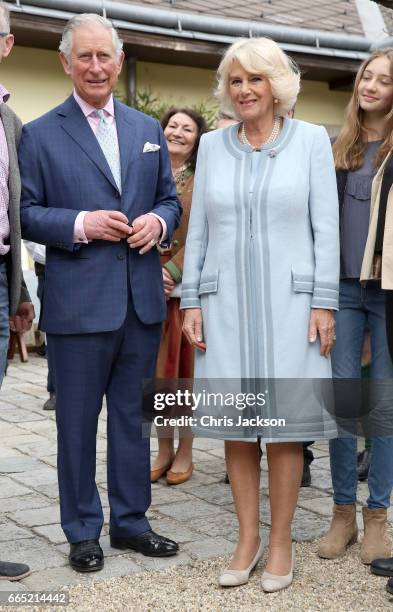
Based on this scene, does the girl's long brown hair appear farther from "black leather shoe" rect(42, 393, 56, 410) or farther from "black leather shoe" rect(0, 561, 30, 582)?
"black leather shoe" rect(42, 393, 56, 410)

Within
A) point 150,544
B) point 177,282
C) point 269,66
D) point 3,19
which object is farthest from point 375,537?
point 3,19

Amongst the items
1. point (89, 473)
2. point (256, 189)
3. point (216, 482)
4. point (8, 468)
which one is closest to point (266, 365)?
point (256, 189)

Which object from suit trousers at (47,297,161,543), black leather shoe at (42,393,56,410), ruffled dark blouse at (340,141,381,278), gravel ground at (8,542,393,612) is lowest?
gravel ground at (8,542,393,612)

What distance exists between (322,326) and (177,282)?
179 centimetres

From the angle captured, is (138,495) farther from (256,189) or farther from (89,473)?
(256,189)

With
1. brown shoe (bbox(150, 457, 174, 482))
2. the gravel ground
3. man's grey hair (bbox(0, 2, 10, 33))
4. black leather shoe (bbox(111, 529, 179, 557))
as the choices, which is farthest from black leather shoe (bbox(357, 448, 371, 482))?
man's grey hair (bbox(0, 2, 10, 33))

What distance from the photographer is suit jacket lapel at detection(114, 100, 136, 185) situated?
4.21 metres

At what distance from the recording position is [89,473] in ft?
14.1

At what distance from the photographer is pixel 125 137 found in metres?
4.26

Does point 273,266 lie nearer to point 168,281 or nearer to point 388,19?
point 168,281

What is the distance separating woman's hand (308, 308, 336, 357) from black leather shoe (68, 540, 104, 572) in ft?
4.18

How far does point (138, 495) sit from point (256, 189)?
4.82ft

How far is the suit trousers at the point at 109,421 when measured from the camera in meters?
4.23

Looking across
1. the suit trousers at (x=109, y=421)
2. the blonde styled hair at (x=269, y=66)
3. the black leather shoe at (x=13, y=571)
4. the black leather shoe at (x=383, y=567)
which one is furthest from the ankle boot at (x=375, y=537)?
the blonde styled hair at (x=269, y=66)
